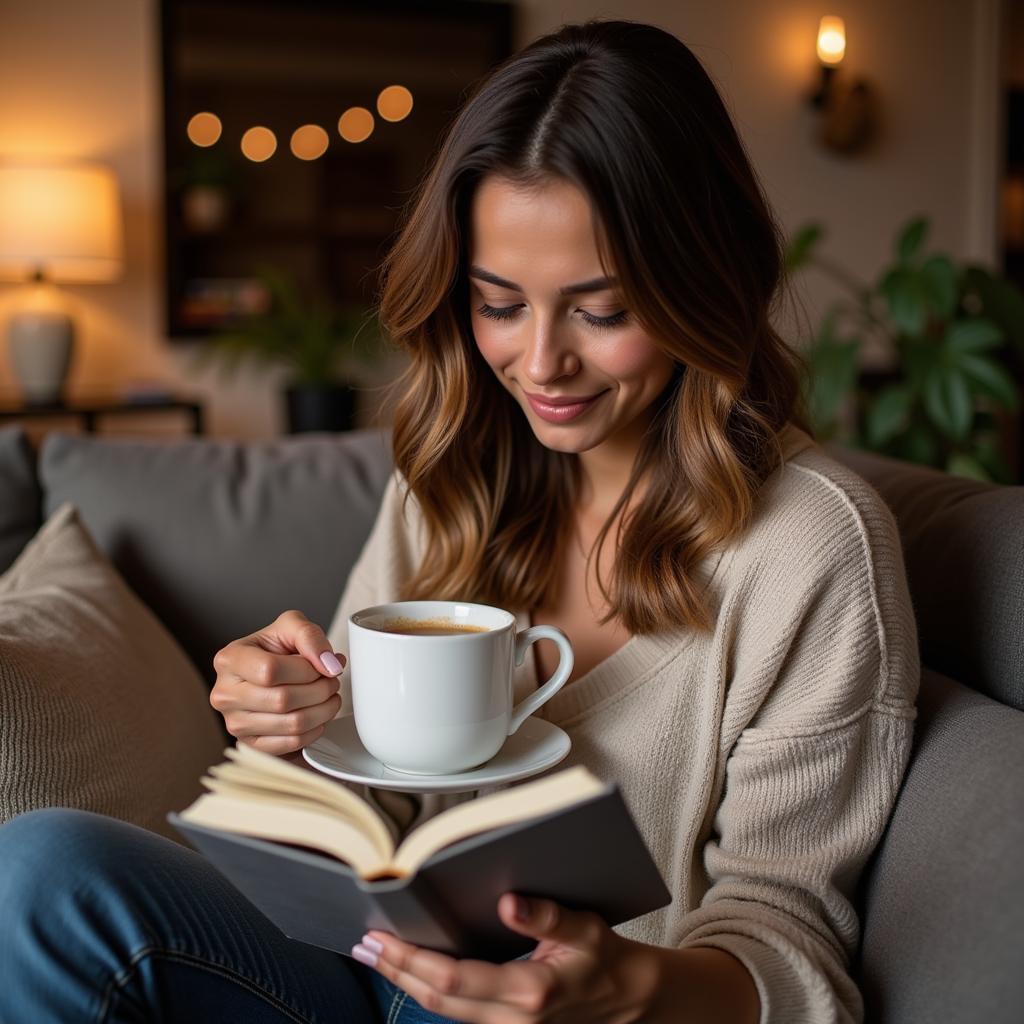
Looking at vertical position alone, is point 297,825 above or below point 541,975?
above

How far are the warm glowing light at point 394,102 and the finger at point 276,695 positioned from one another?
12.4 ft

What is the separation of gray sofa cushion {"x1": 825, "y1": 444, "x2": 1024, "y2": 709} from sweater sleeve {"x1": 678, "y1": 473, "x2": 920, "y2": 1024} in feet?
0.40

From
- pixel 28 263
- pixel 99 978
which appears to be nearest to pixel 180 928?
pixel 99 978

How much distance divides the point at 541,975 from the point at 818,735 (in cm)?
37

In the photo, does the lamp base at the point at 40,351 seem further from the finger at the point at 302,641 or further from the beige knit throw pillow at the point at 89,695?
the finger at the point at 302,641

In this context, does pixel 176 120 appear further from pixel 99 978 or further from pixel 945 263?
pixel 99 978

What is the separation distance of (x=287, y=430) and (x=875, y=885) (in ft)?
11.6

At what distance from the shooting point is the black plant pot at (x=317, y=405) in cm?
409

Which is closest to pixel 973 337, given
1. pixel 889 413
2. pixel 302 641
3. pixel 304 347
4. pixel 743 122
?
pixel 889 413

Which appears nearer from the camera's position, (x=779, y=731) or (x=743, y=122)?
(x=779, y=731)

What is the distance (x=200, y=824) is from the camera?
0.70 m

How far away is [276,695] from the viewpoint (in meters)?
0.92

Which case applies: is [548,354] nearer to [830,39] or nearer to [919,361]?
[919,361]

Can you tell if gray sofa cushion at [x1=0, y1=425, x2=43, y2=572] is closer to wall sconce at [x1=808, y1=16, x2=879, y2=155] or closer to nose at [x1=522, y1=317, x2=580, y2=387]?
nose at [x1=522, y1=317, x2=580, y2=387]
